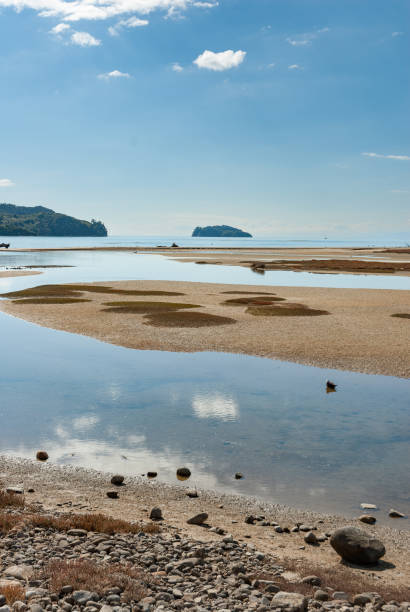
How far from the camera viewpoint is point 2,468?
1332 centimetres

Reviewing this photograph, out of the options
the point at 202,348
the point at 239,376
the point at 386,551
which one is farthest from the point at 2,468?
the point at 202,348

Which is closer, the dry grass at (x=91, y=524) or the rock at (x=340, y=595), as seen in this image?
the rock at (x=340, y=595)

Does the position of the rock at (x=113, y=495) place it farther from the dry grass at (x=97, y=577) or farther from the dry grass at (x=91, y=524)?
the dry grass at (x=97, y=577)

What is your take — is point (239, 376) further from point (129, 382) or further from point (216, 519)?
point (216, 519)

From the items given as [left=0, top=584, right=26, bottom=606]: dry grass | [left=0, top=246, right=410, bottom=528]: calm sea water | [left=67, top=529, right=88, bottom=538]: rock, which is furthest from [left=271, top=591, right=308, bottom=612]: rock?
[left=0, top=246, right=410, bottom=528]: calm sea water

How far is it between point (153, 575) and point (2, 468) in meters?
6.68

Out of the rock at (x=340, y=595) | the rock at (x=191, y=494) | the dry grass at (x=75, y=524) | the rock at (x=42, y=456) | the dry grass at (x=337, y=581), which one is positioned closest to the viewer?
the rock at (x=340, y=595)

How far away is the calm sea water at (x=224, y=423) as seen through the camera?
13.0 m

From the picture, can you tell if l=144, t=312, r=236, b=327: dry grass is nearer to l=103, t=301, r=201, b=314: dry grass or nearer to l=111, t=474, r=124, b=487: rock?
l=103, t=301, r=201, b=314: dry grass

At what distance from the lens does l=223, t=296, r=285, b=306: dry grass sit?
1883 inches

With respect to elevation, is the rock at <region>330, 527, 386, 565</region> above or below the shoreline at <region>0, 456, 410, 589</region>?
above

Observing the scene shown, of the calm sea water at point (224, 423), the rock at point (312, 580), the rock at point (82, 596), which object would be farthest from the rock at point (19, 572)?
the calm sea water at point (224, 423)

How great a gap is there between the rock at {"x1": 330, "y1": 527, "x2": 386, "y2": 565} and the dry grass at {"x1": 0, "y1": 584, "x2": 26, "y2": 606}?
547cm

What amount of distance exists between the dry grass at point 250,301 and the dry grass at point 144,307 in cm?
386
